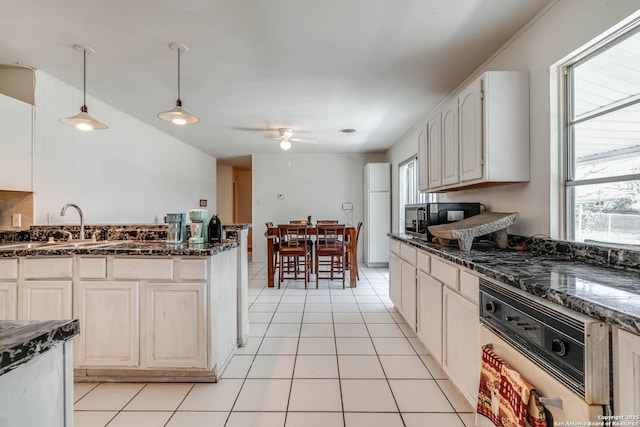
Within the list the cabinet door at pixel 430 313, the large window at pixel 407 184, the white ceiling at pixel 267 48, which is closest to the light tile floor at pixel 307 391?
the cabinet door at pixel 430 313

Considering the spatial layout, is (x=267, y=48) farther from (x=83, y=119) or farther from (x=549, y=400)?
(x=549, y=400)

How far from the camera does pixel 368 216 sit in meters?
5.76

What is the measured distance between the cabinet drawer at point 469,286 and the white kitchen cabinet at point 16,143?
3.45 m

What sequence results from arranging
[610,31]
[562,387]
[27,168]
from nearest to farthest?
[562,387]
[610,31]
[27,168]

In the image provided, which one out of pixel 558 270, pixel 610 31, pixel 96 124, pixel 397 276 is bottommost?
pixel 397 276

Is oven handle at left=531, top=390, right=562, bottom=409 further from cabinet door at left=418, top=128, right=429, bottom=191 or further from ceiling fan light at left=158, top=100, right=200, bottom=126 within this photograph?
ceiling fan light at left=158, top=100, right=200, bottom=126

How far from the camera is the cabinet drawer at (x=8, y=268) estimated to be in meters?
1.90

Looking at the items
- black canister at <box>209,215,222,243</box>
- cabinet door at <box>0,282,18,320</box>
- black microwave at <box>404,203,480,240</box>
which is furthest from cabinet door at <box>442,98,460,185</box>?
cabinet door at <box>0,282,18,320</box>

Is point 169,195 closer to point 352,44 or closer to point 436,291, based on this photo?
point 352,44

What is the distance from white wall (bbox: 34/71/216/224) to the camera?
2.70 metres

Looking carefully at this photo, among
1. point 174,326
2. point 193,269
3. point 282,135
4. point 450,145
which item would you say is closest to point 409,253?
point 450,145

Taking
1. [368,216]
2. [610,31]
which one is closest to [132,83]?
[610,31]

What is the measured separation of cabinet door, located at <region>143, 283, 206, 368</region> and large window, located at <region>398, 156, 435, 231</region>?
12.0ft

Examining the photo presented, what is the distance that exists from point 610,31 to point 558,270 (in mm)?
1224
